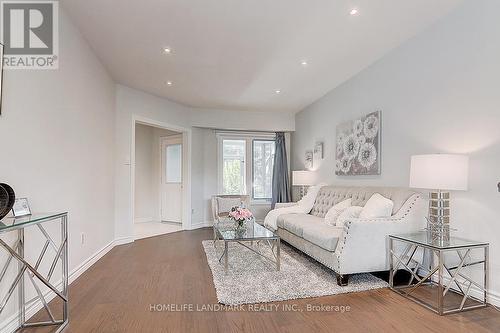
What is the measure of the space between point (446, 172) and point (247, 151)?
4.50 meters

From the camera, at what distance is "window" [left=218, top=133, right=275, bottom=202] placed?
641 centimetres

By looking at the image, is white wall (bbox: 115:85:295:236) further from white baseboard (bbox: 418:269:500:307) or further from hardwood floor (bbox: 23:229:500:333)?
white baseboard (bbox: 418:269:500:307)

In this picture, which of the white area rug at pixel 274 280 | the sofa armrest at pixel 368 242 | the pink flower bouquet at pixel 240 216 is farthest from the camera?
the pink flower bouquet at pixel 240 216

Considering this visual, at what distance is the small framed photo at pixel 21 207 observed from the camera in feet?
6.16

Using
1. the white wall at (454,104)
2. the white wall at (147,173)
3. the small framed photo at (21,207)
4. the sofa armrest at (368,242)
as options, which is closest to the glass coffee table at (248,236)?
the sofa armrest at (368,242)

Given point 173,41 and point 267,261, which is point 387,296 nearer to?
point 267,261

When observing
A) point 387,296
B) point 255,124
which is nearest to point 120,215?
point 255,124

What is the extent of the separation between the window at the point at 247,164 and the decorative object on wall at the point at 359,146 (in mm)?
2289

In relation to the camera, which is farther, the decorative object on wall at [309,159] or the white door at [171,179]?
the white door at [171,179]

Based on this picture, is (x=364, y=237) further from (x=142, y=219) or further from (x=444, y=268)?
(x=142, y=219)

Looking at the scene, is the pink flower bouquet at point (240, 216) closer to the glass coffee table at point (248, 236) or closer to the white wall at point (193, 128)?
the glass coffee table at point (248, 236)

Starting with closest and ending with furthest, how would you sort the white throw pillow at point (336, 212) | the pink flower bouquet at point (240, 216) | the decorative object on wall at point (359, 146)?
the pink flower bouquet at point (240, 216) → the white throw pillow at point (336, 212) → the decorative object on wall at point (359, 146)

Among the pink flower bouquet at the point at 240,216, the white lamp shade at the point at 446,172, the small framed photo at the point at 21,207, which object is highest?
the white lamp shade at the point at 446,172

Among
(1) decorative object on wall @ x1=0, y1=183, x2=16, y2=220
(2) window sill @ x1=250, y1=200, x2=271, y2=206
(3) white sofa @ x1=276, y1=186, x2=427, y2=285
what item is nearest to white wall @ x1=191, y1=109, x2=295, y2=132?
(2) window sill @ x1=250, y1=200, x2=271, y2=206
